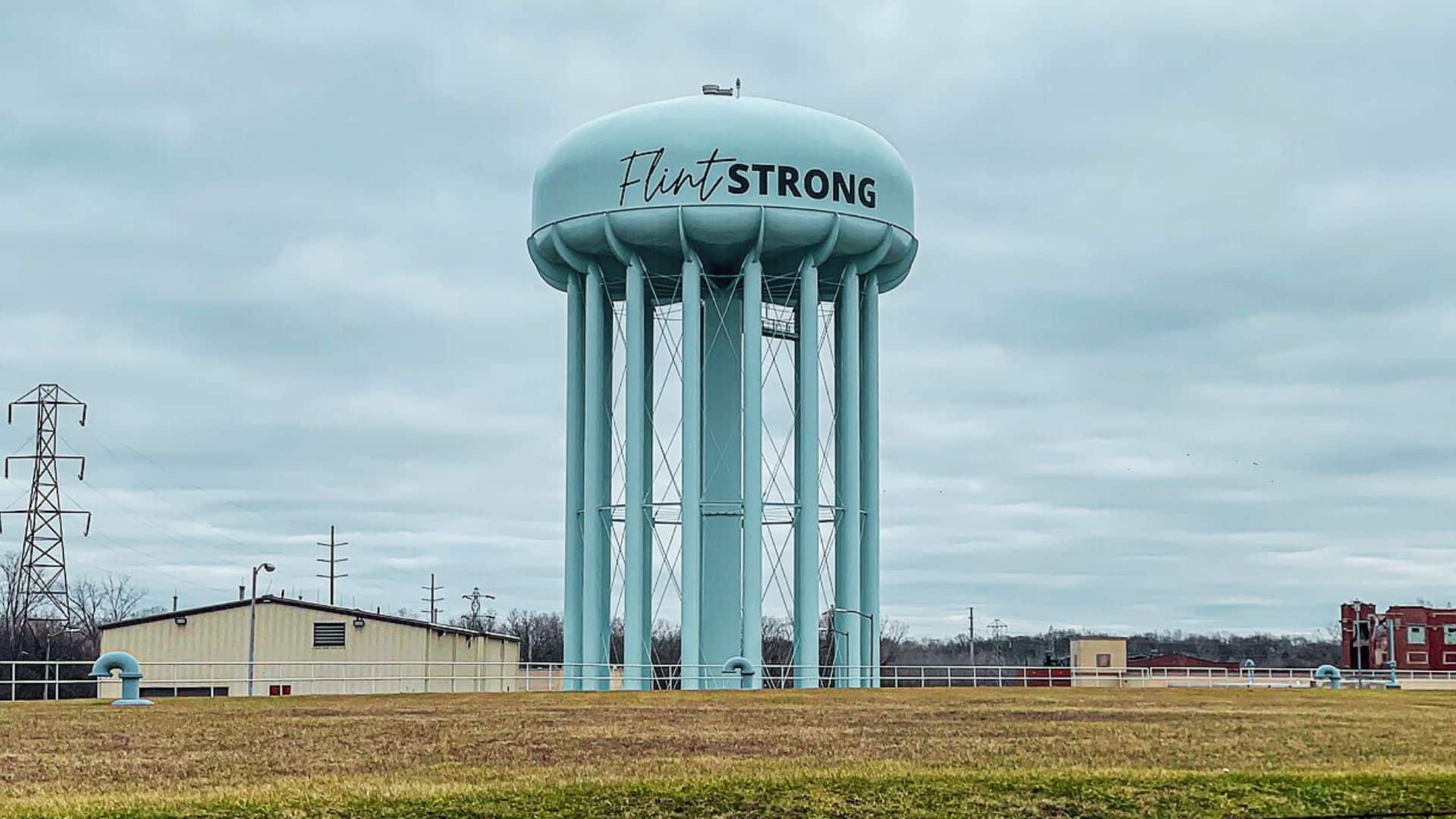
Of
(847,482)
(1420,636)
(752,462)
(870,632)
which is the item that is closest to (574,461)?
(752,462)

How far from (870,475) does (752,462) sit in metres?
3.21

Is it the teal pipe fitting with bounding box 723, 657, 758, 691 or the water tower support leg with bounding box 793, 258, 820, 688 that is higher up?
the water tower support leg with bounding box 793, 258, 820, 688

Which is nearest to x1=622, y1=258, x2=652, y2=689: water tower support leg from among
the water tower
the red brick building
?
the water tower

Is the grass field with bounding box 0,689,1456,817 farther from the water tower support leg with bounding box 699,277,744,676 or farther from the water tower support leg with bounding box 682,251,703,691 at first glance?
the water tower support leg with bounding box 699,277,744,676

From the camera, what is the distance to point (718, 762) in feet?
51.1

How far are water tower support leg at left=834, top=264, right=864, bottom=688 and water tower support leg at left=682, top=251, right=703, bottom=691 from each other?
313 cm

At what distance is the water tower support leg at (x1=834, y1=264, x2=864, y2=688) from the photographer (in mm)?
39094

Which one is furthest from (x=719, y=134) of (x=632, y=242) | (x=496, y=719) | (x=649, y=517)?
(x=496, y=719)

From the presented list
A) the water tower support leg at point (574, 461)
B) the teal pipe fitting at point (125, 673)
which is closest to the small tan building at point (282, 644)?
the water tower support leg at point (574, 461)

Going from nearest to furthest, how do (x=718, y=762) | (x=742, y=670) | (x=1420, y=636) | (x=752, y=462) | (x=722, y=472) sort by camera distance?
1. (x=718, y=762)
2. (x=742, y=670)
3. (x=752, y=462)
4. (x=722, y=472)
5. (x=1420, y=636)

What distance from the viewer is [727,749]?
1705 centimetres

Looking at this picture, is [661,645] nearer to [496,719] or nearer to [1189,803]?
[496,719]

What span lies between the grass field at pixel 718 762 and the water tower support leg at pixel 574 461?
575 inches

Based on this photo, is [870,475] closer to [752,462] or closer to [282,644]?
[752,462]
